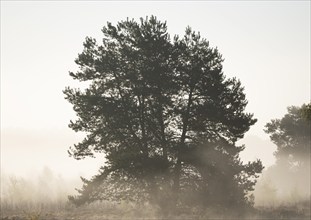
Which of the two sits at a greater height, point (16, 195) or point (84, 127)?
point (84, 127)

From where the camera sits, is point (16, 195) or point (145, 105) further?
point (16, 195)

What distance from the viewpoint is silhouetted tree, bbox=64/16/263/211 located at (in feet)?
61.4

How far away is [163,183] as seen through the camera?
740 inches

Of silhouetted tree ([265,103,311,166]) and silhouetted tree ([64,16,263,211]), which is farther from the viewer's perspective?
silhouetted tree ([265,103,311,166])

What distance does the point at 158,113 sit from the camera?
62.6 ft

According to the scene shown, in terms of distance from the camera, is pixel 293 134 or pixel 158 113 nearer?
pixel 158 113

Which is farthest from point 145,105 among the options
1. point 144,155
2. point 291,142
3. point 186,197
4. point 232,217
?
point 291,142

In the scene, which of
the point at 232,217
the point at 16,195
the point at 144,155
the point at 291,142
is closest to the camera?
the point at 144,155

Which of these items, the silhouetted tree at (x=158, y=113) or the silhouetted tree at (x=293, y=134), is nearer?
the silhouetted tree at (x=158, y=113)

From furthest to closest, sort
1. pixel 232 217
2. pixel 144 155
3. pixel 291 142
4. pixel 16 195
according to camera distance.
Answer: pixel 16 195
pixel 291 142
pixel 232 217
pixel 144 155

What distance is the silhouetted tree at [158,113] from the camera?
1870cm

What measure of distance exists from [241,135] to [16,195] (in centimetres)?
4030

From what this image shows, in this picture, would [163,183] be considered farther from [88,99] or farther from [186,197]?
[88,99]

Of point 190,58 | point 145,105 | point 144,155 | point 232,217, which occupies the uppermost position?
point 190,58
